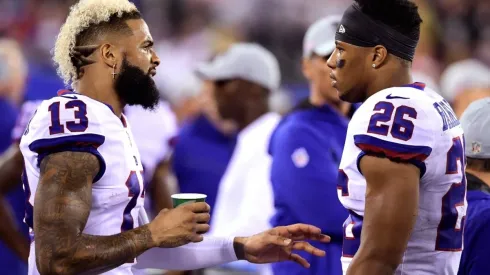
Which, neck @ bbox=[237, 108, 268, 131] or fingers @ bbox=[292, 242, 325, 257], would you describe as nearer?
fingers @ bbox=[292, 242, 325, 257]

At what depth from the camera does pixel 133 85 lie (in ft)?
10.8

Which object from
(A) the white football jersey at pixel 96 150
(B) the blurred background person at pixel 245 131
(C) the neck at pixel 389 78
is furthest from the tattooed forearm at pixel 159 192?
(C) the neck at pixel 389 78

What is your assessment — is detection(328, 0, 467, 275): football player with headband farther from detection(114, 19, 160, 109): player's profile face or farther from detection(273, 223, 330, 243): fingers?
detection(114, 19, 160, 109): player's profile face

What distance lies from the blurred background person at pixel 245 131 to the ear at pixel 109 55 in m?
1.88

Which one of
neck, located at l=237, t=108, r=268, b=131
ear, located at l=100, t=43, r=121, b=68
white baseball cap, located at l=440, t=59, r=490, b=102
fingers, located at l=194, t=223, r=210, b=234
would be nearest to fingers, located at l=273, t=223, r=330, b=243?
fingers, located at l=194, t=223, r=210, b=234

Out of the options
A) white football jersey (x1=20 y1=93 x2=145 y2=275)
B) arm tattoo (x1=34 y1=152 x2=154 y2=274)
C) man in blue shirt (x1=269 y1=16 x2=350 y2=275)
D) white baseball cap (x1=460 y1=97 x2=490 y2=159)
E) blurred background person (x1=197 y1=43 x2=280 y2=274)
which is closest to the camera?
arm tattoo (x1=34 y1=152 x2=154 y2=274)

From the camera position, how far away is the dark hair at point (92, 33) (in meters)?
3.29

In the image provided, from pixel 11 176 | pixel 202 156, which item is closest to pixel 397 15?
pixel 11 176

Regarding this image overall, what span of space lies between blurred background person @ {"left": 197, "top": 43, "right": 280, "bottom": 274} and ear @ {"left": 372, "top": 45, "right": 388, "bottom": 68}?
198 cm

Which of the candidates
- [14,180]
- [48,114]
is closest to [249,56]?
[14,180]

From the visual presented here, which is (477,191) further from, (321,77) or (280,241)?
(321,77)

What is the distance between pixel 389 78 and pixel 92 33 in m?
1.13

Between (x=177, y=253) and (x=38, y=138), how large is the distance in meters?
0.88

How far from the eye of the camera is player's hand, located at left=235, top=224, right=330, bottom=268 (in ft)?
11.3
